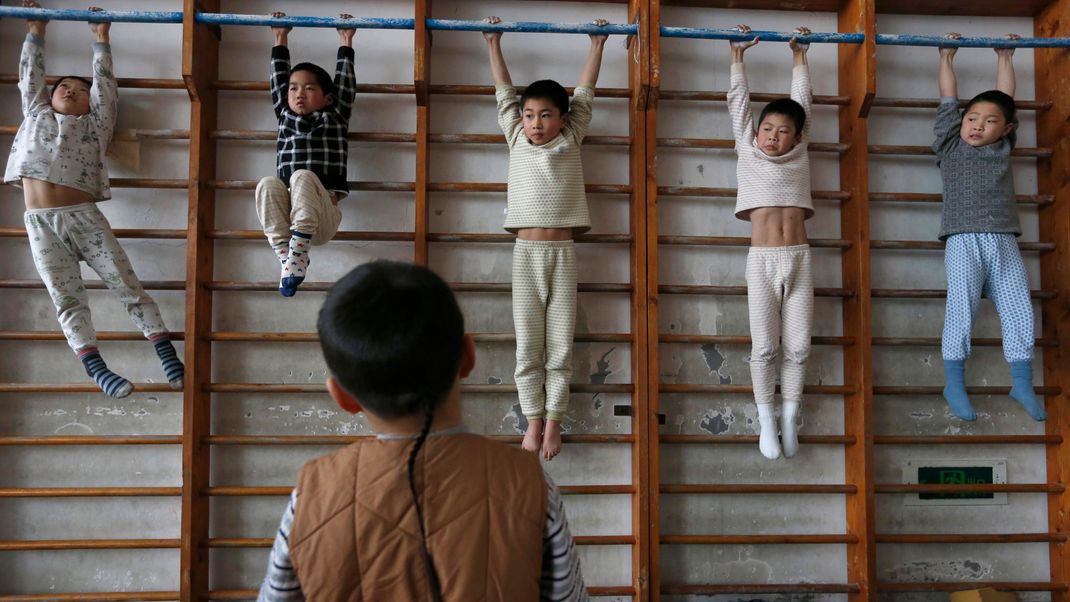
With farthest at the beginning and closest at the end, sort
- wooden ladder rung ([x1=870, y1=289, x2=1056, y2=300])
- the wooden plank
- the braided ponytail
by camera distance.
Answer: the wooden plank → wooden ladder rung ([x1=870, y1=289, x2=1056, y2=300]) → the braided ponytail

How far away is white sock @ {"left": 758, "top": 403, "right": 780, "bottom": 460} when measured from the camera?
3.02m

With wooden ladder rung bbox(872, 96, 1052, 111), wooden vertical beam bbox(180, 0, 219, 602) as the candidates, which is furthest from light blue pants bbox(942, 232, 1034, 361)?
wooden vertical beam bbox(180, 0, 219, 602)

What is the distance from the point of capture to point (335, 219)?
293cm

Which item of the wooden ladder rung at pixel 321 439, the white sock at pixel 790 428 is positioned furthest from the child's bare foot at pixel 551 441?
the white sock at pixel 790 428

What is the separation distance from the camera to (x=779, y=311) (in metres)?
3.04

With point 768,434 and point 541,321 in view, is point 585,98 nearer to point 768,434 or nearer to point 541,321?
point 541,321

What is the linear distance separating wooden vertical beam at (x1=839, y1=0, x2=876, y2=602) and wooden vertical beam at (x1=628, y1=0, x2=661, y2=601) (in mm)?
871

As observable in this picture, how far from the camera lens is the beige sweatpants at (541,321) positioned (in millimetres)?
2930

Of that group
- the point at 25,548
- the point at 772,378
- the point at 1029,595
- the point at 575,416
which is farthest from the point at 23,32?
the point at 1029,595

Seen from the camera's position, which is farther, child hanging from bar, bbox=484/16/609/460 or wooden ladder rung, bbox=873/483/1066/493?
wooden ladder rung, bbox=873/483/1066/493

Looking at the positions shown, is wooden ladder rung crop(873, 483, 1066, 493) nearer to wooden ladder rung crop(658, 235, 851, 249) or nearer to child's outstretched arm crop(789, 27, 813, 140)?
wooden ladder rung crop(658, 235, 851, 249)

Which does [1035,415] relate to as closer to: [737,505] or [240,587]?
[737,505]

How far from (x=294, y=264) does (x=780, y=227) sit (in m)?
1.92

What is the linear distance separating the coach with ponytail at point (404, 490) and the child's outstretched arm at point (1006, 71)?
3.14m
